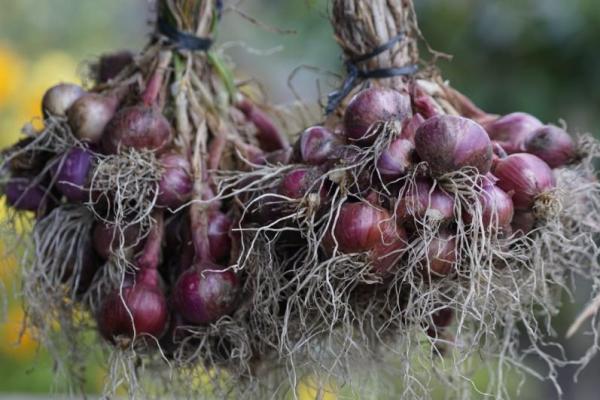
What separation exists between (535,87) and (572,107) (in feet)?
0.41

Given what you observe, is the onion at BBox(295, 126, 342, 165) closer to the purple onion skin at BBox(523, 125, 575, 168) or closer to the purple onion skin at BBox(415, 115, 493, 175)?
the purple onion skin at BBox(415, 115, 493, 175)

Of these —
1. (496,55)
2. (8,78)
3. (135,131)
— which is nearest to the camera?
(135,131)

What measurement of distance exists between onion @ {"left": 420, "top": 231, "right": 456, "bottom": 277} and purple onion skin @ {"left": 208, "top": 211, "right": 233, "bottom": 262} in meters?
0.21

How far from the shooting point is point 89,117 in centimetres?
87

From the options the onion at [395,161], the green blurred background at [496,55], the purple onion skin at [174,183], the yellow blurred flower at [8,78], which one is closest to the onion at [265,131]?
the purple onion skin at [174,183]

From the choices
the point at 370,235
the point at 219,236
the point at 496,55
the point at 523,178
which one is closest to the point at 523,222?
the point at 523,178

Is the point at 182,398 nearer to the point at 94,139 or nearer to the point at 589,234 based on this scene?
the point at 94,139

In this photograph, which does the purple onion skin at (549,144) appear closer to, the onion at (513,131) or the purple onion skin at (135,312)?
the onion at (513,131)

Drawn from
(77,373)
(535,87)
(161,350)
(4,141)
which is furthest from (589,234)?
(4,141)

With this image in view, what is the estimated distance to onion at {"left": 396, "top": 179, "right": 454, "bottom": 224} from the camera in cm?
72

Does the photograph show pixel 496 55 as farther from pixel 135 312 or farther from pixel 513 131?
pixel 135 312

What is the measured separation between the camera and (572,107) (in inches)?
77.7

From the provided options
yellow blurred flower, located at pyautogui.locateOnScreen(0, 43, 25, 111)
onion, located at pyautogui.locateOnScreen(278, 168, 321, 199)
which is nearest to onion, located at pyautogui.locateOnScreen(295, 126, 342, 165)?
onion, located at pyautogui.locateOnScreen(278, 168, 321, 199)

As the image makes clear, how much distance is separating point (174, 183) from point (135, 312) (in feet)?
Answer: 0.42
